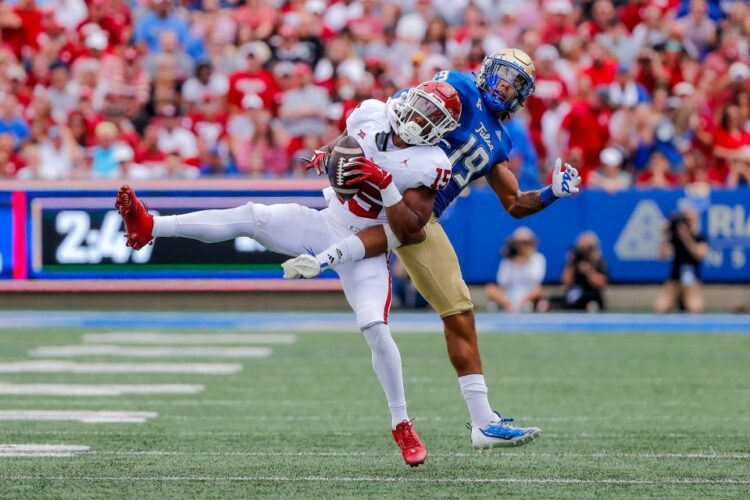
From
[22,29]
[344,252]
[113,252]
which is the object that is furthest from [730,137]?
[344,252]

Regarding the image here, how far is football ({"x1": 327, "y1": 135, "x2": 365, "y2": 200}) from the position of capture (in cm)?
571

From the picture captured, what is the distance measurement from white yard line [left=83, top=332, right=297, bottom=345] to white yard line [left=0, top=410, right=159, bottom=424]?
371cm

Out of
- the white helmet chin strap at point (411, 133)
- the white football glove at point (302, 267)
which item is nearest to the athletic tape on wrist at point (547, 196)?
the white helmet chin strap at point (411, 133)

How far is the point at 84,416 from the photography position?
25.1 feet

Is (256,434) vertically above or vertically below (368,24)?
below

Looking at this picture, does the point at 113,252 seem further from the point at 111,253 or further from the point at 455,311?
the point at 455,311

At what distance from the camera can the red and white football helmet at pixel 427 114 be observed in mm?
5707

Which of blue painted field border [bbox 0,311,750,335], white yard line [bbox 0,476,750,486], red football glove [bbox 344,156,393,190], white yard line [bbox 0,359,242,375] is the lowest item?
blue painted field border [bbox 0,311,750,335]

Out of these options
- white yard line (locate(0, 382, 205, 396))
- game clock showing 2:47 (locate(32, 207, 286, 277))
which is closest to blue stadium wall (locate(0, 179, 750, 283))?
game clock showing 2:47 (locate(32, 207, 286, 277))

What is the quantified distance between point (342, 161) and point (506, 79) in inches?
35.2

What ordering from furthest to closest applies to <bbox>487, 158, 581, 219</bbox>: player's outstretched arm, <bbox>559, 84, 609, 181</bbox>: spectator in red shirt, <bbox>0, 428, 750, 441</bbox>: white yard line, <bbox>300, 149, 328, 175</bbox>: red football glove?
<bbox>559, 84, 609, 181</bbox>: spectator in red shirt < <bbox>0, 428, 750, 441</bbox>: white yard line < <bbox>487, 158, 581, 219</bbox>: player's outstretched arm < <bbox>300, 149, 328, 175</bbox>: red football glove

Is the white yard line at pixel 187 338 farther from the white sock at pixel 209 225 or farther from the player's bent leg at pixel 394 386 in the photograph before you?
the player's bent leg at pixel 394 386

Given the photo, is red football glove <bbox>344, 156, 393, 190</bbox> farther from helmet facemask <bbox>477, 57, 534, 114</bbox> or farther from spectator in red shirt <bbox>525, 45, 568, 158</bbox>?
spectator in red shirt <bbox>525, 45, 568, 158</bbox>

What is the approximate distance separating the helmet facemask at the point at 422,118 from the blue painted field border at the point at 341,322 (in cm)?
656
